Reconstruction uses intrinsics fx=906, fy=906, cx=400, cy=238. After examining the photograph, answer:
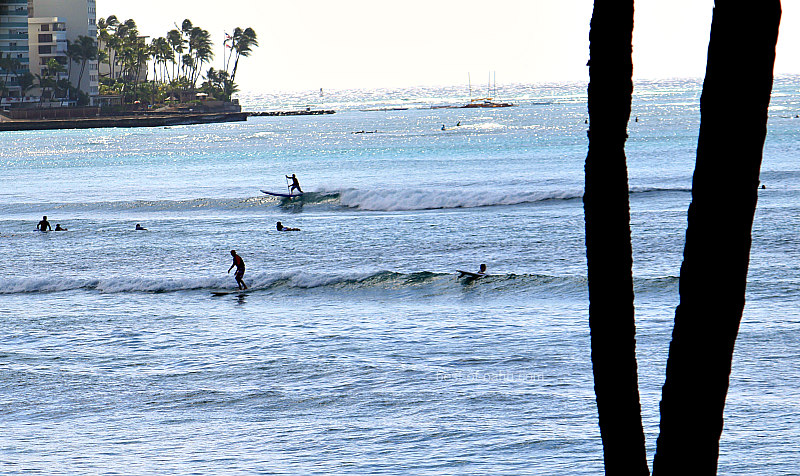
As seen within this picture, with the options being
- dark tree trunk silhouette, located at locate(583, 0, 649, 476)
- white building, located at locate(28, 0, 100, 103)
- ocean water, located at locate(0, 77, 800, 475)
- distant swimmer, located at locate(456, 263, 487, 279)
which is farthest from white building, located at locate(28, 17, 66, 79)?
dark tree trunk silhouette, located at locate(583, 0, 649, 476)

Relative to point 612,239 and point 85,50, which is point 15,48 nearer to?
point 85,50

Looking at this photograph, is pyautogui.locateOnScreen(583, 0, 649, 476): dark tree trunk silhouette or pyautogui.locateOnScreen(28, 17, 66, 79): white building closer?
pyautogui.locateOnScreen(583, 0, 649, 476): dark tree trunk silhouette

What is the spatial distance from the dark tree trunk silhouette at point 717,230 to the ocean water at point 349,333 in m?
0.13

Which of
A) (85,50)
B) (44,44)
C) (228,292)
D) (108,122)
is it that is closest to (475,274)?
(228,292)

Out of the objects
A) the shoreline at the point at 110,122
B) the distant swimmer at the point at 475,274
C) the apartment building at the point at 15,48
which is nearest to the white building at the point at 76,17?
the shoreline at the point at 110,122

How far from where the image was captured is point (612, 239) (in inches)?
163

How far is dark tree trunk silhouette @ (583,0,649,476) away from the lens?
3982 millimetres

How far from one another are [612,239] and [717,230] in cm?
54

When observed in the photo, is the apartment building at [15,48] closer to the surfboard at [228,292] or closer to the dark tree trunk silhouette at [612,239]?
the surfboard at [228,292]

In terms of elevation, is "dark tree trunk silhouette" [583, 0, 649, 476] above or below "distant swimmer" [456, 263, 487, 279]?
above

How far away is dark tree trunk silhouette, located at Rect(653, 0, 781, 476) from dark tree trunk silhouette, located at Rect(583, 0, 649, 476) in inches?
8.6

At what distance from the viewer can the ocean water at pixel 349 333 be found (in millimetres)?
13461

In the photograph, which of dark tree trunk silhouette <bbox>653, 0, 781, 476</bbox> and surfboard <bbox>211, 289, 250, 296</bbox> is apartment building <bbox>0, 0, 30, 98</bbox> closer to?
surfboard <bbox>211, 289, 250, 296</bbox>

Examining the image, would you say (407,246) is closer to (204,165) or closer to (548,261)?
(548,261)
